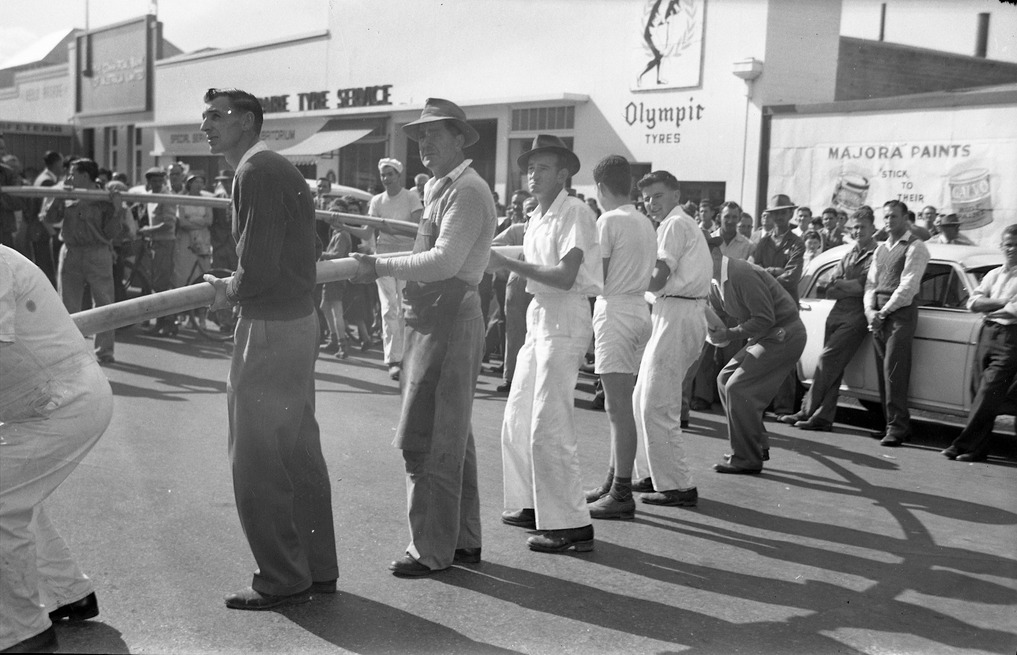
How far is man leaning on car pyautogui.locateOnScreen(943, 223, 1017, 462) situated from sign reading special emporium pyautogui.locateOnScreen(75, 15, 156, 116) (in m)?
8.11

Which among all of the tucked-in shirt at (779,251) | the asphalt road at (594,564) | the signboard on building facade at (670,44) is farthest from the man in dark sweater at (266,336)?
the signboard on building facade at (670,44)

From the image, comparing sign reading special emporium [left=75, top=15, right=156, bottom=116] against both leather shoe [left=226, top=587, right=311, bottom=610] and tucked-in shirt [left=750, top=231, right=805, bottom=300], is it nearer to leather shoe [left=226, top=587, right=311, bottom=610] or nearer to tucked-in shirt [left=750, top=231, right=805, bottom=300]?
tucked-in shirt [left=750, top=231, right=805, bottom=300]

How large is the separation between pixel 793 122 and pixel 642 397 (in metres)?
11.5

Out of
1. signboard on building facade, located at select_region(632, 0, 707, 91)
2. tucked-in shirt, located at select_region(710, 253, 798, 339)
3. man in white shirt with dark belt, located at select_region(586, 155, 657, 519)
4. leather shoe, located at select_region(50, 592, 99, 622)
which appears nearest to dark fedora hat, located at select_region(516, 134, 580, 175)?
man in white shirt with dark belt, located at select_region(586, 155, 657, 519)

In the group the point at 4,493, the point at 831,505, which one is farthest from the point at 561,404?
the point at 4,493

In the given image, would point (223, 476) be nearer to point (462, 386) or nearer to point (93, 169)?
point (462, 386)

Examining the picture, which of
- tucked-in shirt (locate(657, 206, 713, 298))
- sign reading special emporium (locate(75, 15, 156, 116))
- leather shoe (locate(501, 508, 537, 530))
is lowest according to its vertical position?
leather shoe (locate(501, 508, 537, 530))

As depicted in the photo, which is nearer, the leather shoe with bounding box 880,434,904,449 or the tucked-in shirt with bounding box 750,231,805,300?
the leather shoe with bounding box 880,434,904,449

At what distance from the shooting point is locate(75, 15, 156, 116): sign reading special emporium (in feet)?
40.9

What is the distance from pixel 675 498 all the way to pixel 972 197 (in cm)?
1018

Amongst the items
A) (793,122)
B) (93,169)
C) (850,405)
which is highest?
(793,122)

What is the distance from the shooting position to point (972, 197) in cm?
1431

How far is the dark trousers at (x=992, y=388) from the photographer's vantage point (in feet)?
25.5

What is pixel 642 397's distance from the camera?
20.4 ft
